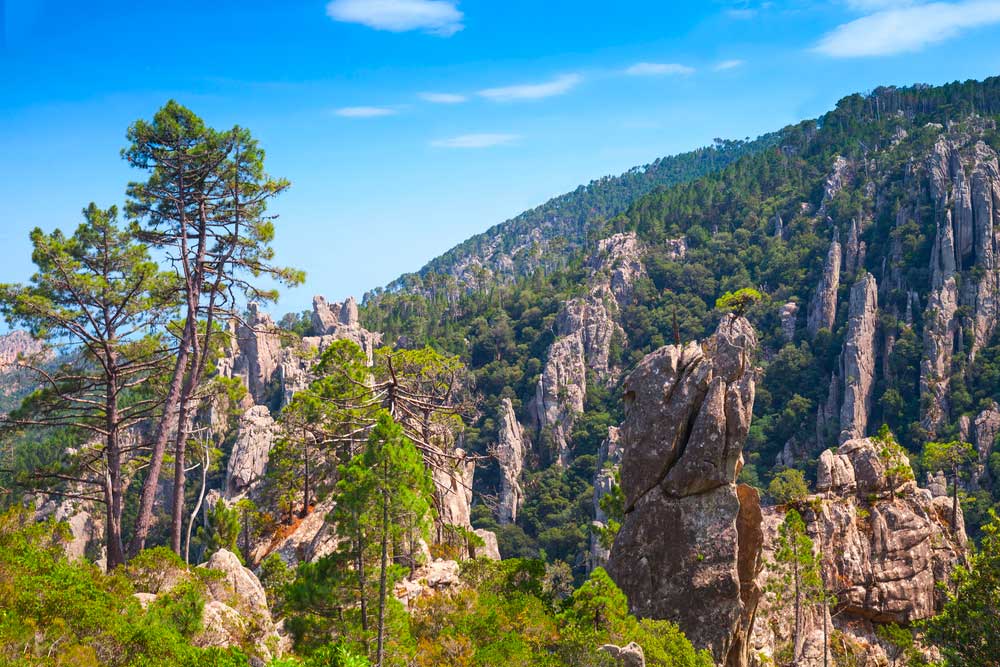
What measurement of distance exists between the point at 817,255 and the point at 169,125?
11184 cm

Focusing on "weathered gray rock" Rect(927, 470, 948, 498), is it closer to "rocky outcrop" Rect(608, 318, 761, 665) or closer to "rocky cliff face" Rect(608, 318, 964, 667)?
"rocky cliff face" Rect(608, 318, 964, 667)

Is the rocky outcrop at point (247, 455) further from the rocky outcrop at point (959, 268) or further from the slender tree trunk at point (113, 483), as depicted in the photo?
the rocky outcrop at point (959, 268)

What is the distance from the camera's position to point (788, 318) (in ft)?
355

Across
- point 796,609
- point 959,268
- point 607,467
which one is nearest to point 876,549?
point 796,609

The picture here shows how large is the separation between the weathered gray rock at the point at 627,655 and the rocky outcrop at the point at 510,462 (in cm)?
7677

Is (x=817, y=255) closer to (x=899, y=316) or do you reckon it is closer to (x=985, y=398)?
(x=899, y=316)

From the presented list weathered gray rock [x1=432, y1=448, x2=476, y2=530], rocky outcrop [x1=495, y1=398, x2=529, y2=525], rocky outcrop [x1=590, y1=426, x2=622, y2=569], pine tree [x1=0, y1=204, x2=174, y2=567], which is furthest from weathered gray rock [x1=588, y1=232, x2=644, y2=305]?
pine tree [x1=0, y1=204, x2=174, y2=567]

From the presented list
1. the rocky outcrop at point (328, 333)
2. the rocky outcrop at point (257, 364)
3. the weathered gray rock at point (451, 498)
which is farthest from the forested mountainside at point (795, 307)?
the weathered gray rock at point (451, 498)

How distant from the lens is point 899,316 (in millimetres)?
98750

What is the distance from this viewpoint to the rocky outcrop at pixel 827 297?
104 m

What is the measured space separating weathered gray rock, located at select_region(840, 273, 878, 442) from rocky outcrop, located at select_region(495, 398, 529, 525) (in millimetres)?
40743

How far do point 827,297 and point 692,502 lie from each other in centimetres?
9512

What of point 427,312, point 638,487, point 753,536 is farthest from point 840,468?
point 427,312

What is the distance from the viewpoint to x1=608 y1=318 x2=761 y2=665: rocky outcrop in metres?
18.5
